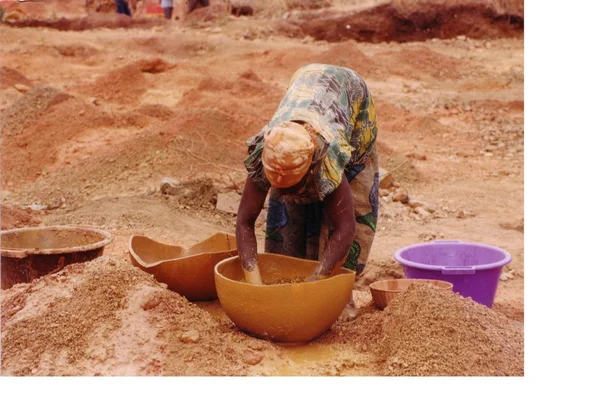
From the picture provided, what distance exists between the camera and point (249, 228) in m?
3.26

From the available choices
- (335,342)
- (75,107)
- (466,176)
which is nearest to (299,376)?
(335,342)

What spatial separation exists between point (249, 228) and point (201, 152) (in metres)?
3.87

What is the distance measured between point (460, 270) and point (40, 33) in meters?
12.4

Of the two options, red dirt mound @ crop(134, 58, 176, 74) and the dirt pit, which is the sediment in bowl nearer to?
the dirt pit

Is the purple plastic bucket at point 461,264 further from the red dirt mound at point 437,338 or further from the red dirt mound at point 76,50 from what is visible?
the red dirt mound at point 76,50

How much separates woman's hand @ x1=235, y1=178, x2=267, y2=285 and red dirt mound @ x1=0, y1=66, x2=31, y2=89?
7.97 m

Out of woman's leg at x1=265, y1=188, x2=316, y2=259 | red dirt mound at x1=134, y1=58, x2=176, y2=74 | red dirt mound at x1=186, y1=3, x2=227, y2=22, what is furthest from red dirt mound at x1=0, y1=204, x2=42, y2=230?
red dirt mound at x1=186, y1=3, x2=227, y2=22

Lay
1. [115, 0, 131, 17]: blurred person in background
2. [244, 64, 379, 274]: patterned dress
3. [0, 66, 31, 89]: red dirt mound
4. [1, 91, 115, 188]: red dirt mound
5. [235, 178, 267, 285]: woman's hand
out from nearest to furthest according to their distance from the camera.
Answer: [244, 64, 379, 274]: patterned dress
[235, 178, 267, 285]: woman's hand
[1, 91, 115, 188]: red dirt mound
[0, 66, 31, 89]: red dirt mound
[115, 0, 131, 17]: blurred person in background

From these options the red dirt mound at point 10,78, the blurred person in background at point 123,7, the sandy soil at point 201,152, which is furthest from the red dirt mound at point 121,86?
the blurred person in background at point 123,7

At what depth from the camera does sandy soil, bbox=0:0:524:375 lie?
3.17m

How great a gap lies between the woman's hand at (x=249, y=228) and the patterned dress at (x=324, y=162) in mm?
78

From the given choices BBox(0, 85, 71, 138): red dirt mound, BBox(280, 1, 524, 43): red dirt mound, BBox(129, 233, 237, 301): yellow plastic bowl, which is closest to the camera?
BBox(129, 233, 237, 301): yellow plastic bowl

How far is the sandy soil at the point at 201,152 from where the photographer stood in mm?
3172

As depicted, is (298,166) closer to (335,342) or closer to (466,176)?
(335,342)
